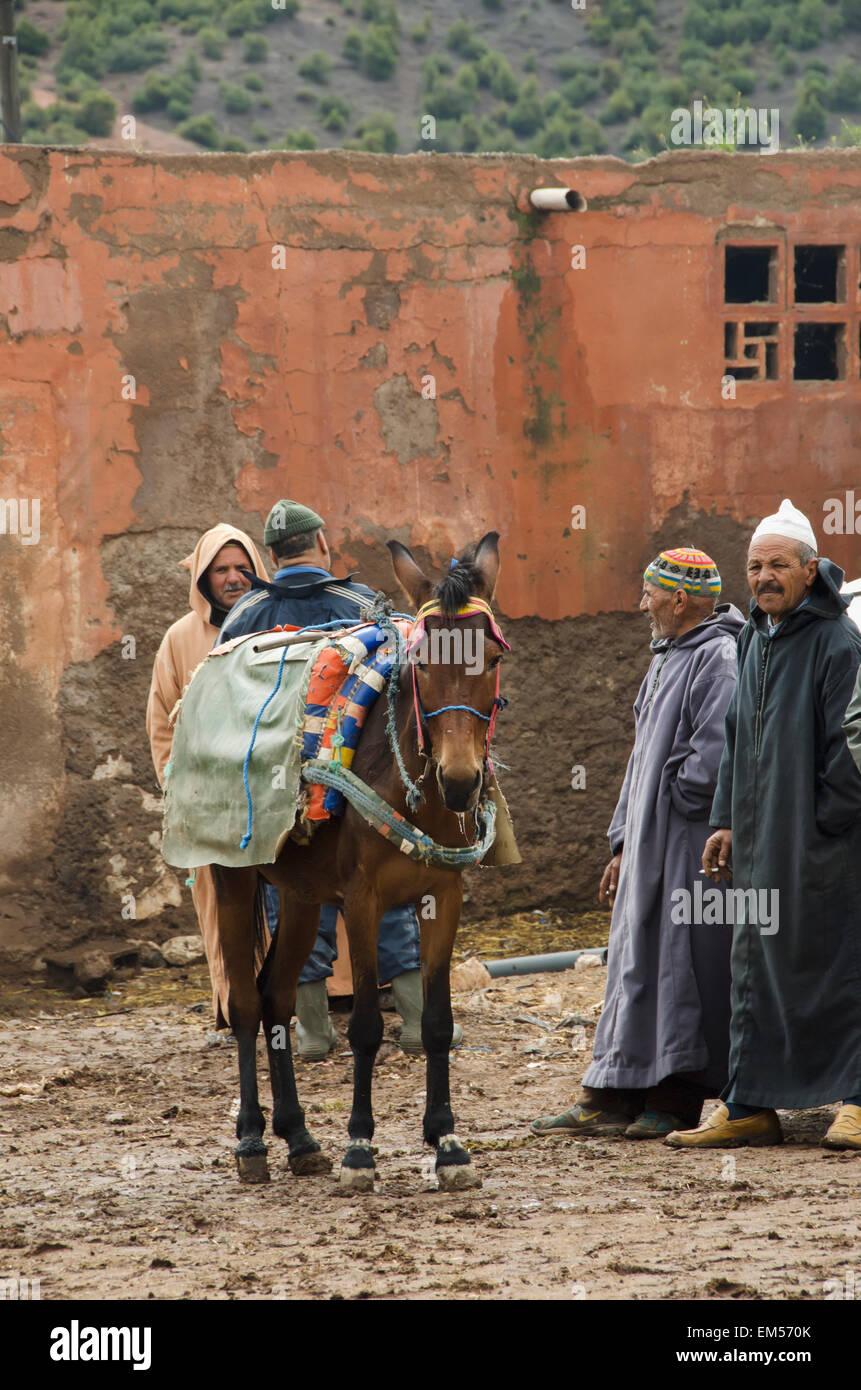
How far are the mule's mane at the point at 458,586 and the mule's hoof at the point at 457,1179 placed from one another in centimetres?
162

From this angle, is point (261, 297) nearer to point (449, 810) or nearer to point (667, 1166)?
point (449, 810)

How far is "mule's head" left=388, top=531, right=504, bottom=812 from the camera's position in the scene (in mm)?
4508

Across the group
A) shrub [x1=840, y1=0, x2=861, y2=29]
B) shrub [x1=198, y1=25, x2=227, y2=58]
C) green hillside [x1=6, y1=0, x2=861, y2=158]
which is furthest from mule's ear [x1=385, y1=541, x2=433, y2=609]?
shrub [x1=840, y1=0, x2=861, y2=29]

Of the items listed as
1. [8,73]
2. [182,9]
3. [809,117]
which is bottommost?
[8,73]

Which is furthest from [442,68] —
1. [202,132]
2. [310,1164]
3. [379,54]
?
[310,1164]

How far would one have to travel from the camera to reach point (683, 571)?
5.71 metres

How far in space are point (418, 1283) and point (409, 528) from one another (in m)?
6.08

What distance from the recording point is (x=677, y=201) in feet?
31.6

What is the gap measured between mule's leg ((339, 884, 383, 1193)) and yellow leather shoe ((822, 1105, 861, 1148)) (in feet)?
4.49

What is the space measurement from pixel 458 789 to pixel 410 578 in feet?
2.39

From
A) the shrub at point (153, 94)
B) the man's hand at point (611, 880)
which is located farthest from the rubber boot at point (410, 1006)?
the shrub at point (153, 94)

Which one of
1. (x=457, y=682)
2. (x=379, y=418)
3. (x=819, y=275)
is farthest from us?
(x=819, y=275)

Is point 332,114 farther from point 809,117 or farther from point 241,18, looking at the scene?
point 809,117

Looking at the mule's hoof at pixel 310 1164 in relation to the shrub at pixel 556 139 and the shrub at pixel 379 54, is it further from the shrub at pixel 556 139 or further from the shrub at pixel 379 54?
the shrub at pixel 379 54
